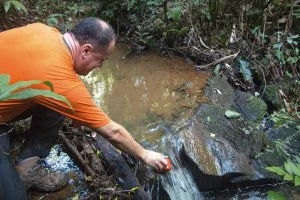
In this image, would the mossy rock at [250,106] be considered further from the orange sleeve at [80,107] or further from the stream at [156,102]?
the orange sleeve at [80,107]

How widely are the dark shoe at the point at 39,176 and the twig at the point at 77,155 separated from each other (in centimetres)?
18

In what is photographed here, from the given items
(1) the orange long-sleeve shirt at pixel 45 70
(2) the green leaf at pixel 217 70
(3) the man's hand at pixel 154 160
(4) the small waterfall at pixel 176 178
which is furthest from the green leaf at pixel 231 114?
(1) the orange long-sleeve shirt at pixel 45 70

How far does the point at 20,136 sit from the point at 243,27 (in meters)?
3.71

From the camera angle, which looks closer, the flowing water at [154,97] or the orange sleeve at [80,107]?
the orange sleeve at [80,107]

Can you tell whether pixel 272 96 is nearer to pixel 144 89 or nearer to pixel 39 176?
pixel 144 89

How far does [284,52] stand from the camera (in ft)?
18.7

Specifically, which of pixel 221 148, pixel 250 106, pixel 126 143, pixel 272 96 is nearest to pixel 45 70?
pixel 126 143

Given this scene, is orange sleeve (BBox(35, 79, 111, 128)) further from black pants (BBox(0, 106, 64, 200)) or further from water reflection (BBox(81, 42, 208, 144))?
water reflection (BBox(81, 42, 208, 144))

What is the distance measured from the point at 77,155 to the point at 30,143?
1.52 ft

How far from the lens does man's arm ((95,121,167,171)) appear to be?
2.67 meters

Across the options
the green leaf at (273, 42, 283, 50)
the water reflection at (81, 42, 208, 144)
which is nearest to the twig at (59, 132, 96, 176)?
the water reflection at (81, 42, 208, 144)

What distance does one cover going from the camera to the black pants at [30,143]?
2652 mm

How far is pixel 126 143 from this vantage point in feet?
9.14

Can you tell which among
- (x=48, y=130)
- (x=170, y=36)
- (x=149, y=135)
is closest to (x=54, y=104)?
(x=48, y=130)
